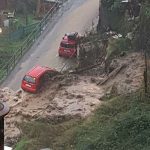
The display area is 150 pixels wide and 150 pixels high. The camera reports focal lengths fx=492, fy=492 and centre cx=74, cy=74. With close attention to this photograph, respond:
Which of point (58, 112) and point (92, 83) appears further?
point (92, 83)

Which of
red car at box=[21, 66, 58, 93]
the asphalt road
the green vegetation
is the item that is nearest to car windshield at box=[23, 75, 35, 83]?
red car at box=[21, 66, 58, 93]

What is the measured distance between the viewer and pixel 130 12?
31.9 meters

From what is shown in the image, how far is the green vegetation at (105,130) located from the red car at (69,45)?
10.2 meters

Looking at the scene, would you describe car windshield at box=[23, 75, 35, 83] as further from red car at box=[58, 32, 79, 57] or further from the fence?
red car at box=[58, 32, 79, 57]

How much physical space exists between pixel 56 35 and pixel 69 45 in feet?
14.1

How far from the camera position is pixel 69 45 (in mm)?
32031

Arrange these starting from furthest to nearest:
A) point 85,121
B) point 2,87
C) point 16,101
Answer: point 2,87
point 16,101
point 85,121

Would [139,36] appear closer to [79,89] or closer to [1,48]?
[79,89]

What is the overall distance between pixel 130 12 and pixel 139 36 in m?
5.80

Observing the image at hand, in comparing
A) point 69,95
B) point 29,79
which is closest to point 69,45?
point 29,79

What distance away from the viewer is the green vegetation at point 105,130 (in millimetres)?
18359

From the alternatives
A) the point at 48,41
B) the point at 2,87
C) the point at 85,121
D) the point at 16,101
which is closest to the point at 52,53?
the point at 48,41

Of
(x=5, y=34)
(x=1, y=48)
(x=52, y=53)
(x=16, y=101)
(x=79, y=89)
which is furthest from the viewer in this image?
(x=5, y=34)

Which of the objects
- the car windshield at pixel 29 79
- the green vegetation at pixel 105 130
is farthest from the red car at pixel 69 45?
the green vegetation at pixel 105 130
